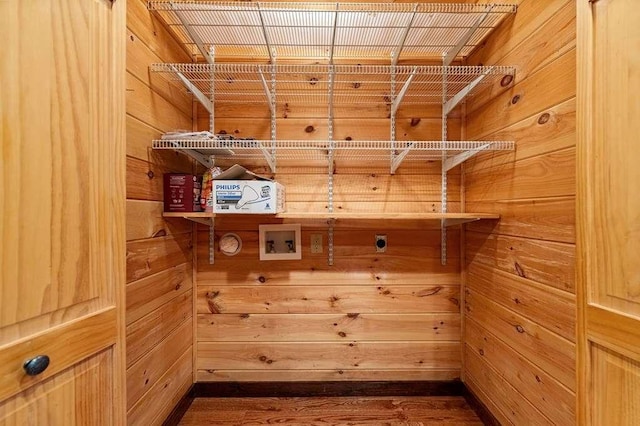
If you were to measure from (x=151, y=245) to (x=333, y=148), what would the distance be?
0.95 m

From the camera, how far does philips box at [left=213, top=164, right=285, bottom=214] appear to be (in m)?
1.31

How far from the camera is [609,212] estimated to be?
781mm

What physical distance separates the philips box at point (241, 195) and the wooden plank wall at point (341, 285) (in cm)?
39

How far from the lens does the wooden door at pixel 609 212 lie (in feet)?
2.37

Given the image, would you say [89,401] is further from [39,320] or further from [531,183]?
[531,183]

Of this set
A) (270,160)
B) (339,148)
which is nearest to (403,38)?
(339,148)

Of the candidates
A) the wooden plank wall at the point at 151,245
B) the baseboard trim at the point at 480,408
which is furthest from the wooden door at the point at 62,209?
the baseboard trim at the point at 480,408

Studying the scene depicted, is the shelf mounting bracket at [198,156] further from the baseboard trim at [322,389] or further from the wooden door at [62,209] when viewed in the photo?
the baseboard trim at [322,389]

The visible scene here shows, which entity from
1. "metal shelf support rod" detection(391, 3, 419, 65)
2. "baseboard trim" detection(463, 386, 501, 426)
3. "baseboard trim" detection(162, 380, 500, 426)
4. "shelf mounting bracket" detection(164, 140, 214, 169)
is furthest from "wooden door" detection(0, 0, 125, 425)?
"baseboard trim" detection(463, 386, 501, 426)

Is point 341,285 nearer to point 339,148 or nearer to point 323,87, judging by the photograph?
point 339,148

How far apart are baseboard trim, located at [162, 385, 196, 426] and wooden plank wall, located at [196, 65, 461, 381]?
10cm

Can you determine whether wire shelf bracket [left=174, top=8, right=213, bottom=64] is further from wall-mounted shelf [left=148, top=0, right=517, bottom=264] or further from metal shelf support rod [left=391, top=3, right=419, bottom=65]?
metal shelf support rod [left=391, top=3, right=419, bottom=65]

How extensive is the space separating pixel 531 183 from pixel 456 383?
1.26 metres

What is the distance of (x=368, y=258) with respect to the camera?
172 centimetres
